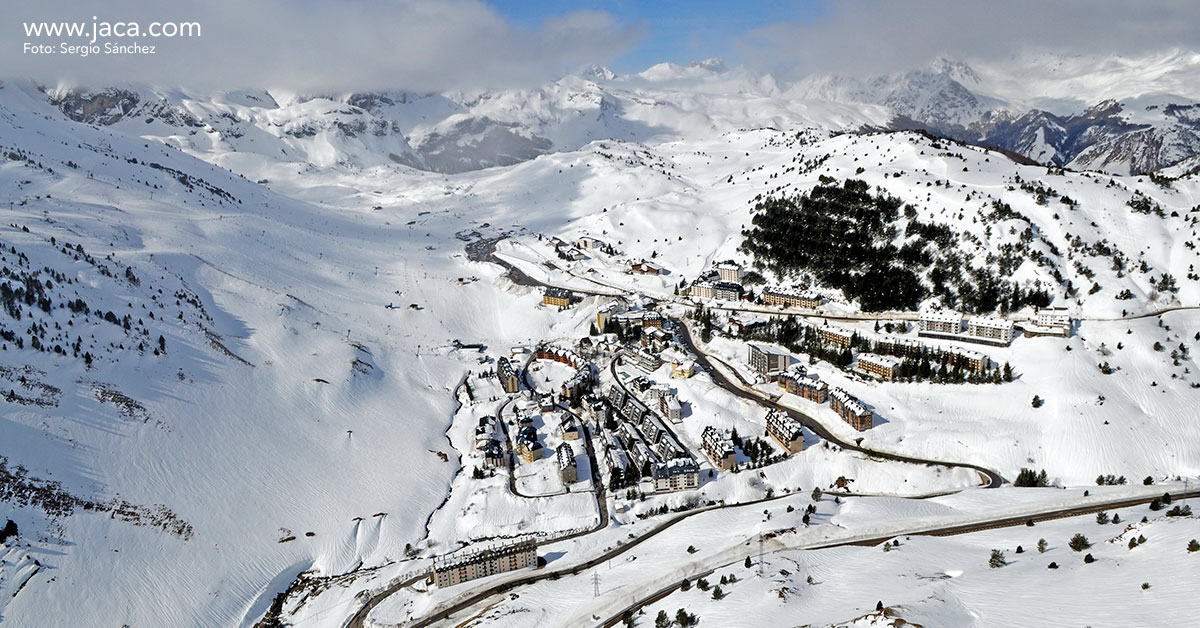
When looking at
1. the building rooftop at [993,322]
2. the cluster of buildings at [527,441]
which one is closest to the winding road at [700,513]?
the cluster of buildings at [527,441]

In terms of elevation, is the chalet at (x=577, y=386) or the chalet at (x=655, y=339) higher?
the chalet at (x=655, y=339)

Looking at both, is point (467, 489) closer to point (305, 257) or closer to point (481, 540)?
point (481, 540)

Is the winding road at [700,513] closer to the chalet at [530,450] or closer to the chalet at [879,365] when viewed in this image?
the chalet at [530,450]

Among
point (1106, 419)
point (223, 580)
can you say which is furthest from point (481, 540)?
point (1106, 419)

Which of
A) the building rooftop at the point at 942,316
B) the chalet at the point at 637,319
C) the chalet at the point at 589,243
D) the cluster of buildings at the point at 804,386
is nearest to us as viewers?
the cluster of buildings at the point at 804,386

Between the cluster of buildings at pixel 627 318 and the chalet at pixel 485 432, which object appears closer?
the chalet at pixel 485 432
